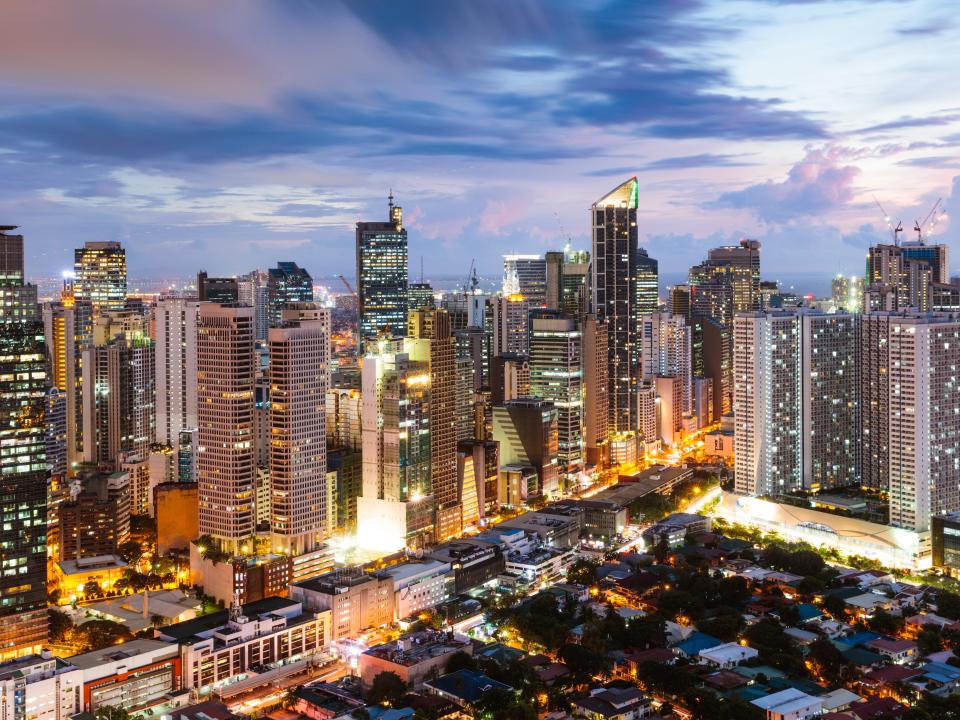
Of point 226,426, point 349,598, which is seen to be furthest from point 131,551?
point 349,598

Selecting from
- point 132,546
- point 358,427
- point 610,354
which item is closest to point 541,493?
point 358,427

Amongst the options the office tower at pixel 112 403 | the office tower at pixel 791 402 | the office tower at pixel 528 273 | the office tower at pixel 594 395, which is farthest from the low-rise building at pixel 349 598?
the office tower at pixel 528 273

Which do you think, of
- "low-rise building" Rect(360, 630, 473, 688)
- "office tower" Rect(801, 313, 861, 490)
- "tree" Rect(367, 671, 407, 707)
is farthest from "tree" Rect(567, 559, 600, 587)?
"office tower" Rect(801, 313, 861, 490)

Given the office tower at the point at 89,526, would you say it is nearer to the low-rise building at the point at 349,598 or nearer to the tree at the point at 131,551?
the tree at the point at 131,551

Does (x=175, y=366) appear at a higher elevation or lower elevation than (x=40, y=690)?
higher

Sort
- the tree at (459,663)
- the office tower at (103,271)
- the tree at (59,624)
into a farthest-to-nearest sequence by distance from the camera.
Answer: the office tower at (103,271)
the tree at (59,624)
the tree at (459,663)

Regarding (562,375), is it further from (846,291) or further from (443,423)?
(846,291)

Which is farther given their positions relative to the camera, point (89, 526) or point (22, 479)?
point (89, 526)
